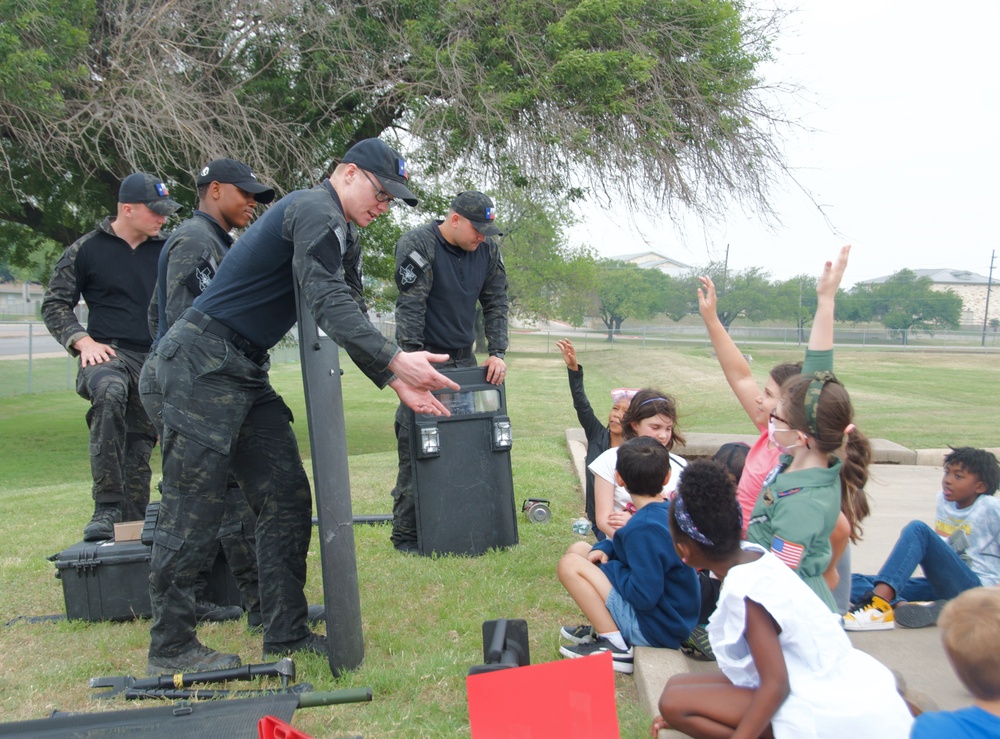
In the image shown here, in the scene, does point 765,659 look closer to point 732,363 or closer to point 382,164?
point 732,363

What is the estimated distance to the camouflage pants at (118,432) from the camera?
18.2 feet

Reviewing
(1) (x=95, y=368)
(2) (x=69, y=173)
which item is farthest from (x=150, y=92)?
(1) (x=95, y=368)

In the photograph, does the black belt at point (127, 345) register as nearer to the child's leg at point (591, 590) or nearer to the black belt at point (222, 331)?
the black belt at point (222, 331)

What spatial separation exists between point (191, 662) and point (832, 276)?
10.7 feet

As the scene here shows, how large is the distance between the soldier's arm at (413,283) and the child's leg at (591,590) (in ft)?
7.32

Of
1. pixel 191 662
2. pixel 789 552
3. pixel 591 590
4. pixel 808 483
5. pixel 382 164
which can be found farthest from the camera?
pixel 591 590

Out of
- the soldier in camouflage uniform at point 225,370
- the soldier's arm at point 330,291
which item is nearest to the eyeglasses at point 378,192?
the soldier in camouflage uniform at point 225,370

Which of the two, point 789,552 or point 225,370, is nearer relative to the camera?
point 789,552

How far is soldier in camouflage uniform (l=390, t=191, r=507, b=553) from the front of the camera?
5715 mm

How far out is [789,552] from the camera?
3.21m

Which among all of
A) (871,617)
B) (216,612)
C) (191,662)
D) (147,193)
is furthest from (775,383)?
(147,193)

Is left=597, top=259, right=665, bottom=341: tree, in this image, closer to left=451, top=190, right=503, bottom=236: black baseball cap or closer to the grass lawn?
the grass lawn

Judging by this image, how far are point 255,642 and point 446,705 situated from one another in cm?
126

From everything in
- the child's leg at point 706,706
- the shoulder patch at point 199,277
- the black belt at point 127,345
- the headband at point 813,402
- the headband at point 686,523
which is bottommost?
the child's leg at point 706,706
